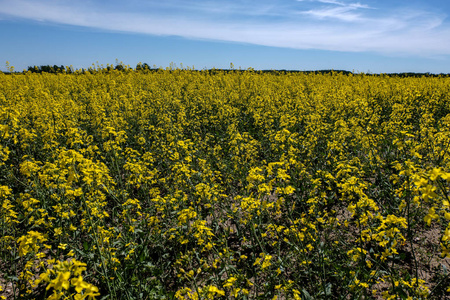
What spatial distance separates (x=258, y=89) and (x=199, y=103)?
350 centimetres

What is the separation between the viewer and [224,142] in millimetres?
7594

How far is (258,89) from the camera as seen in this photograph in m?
13.1

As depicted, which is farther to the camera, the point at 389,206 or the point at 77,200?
the point at 77,200

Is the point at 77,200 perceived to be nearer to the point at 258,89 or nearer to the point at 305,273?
the point at 305,273

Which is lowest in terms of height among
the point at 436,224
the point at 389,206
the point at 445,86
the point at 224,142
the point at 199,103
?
the point at 436,224

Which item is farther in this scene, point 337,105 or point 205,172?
point 337,105

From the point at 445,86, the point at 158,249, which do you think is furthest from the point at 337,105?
the point at 445,86

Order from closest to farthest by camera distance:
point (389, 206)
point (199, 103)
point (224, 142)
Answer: point (389, 206) < point (224, 142) < point (199, 103)

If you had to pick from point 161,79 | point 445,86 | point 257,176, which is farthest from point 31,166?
point 445,86

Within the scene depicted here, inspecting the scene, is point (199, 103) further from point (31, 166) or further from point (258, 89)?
point (31, 166)

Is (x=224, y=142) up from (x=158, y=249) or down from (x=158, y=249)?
up

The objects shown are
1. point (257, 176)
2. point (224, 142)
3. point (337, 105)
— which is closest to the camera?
point (257, 176)

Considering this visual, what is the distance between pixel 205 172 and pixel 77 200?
2.50 metres

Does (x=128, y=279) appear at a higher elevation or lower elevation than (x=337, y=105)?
lower
